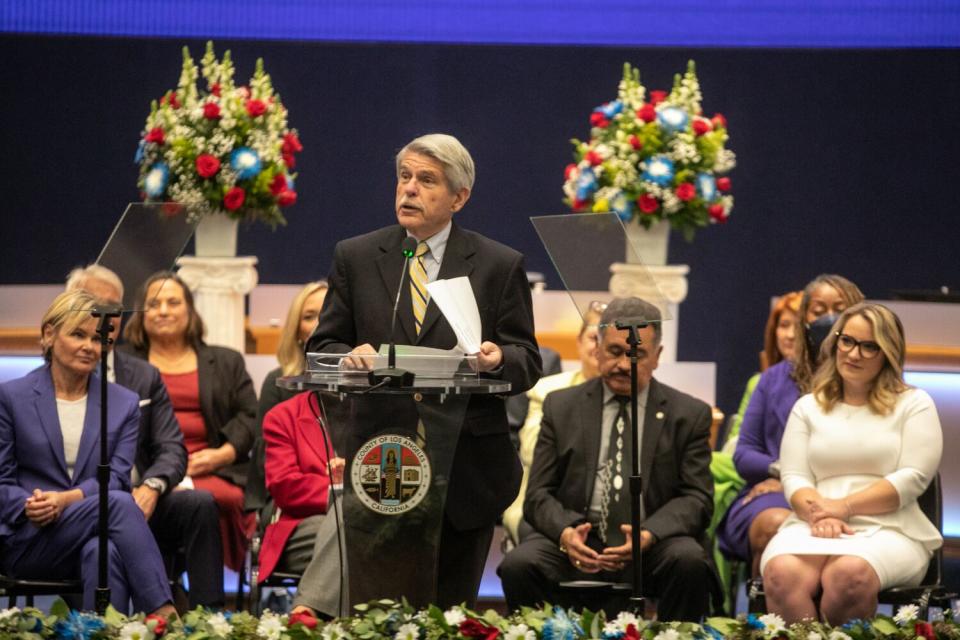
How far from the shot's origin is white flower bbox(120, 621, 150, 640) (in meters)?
2.90

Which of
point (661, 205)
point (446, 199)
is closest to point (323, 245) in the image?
→ point (661, 205)

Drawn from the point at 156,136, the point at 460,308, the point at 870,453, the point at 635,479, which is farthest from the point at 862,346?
the point at 156,136

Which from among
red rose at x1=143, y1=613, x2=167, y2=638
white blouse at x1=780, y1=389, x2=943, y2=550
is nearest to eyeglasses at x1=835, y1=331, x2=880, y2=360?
white blouse at x1=780, y1=389, x2=943, y2=550

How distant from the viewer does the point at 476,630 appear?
2.87m

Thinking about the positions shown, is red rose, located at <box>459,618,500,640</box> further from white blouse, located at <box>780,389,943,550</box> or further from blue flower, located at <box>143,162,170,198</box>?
blue flower, located at <box>143,162,170,198</box>

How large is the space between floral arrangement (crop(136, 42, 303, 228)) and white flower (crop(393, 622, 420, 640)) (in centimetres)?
313

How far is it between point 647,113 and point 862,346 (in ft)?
5.62

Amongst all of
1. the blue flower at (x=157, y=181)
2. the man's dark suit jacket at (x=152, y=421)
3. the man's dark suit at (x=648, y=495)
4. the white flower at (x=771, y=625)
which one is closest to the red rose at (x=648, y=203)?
the man's dark suit at (x=648, y=495)

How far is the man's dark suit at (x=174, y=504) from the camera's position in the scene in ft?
15.3

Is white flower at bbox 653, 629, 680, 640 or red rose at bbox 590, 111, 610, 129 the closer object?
white flower at bbox 653, 629, 680, 640

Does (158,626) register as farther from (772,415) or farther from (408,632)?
(772,415)

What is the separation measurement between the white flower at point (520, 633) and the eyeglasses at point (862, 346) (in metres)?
1.82

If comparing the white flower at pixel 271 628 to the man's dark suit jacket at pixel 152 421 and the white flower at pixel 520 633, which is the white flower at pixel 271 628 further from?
the man's dark suit jacket at pixel 152 421

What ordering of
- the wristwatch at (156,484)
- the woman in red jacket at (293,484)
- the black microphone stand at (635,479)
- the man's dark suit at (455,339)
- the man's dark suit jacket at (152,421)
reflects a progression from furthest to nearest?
1. the man's dark suit jacket at (152,421)
2. the wristwatch at (156,484)
3. the woman in red jacket at (293,484)
4. the black microphone stand at (635,479)
5. the man's dark suit at (455,339)
